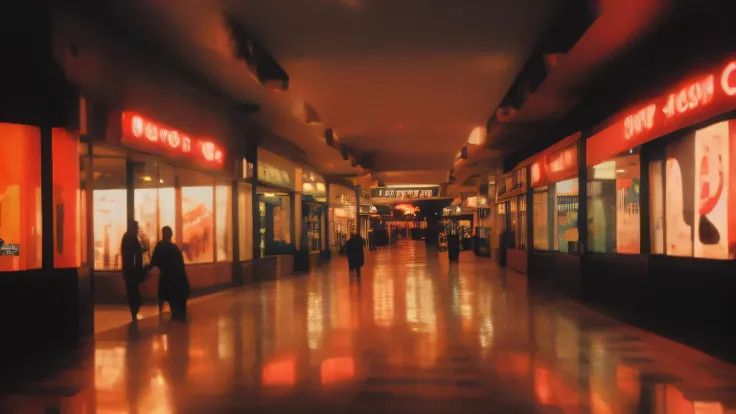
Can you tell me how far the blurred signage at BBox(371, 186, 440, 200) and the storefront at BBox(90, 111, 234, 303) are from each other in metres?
28.4

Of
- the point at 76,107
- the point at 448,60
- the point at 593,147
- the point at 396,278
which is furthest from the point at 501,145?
the point at 76,107

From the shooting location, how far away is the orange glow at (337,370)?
6.72 meters

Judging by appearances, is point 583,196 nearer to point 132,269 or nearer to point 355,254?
point 355,254

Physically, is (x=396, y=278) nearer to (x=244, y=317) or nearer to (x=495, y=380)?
(x=244, y=317)

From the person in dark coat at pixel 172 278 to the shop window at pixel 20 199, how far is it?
8.90ft

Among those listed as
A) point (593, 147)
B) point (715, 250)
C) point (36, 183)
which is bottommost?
point (715, 250)

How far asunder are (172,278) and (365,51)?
5554 mm

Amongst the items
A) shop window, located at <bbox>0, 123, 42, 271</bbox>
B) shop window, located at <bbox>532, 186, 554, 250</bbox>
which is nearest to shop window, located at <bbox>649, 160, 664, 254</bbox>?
shop window, located at <bbox>532, 186, 554, 250</bbox>

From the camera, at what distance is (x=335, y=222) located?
1446 inches

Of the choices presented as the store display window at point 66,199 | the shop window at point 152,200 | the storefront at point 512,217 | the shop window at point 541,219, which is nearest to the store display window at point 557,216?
the shop window at point 541,219

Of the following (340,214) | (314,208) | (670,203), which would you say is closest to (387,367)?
(670,203)

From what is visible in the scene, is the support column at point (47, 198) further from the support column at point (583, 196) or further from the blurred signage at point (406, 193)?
the blurred signage at point (406, 193)

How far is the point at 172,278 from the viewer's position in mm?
11250

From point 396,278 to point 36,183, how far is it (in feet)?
41.9
